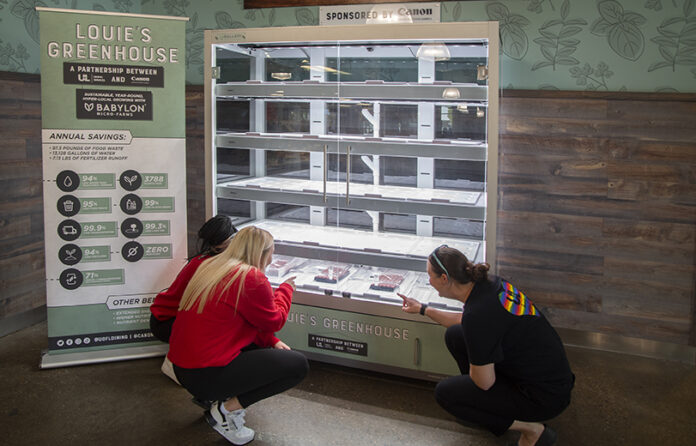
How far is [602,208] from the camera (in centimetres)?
390

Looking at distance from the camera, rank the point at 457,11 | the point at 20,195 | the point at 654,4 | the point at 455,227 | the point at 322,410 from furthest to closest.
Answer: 1. the point at 20,195
2. the point at 457,11
3. the point at 654,4
4. the point at 455,227
5. the point at 322,410

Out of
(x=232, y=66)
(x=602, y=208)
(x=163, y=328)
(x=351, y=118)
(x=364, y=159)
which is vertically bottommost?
(x=163, y=328)

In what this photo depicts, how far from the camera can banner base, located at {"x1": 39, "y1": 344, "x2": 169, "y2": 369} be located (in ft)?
11.9

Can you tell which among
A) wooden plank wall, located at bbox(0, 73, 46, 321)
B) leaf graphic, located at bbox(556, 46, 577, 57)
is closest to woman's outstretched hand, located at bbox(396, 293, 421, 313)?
leaf graphic, located at bbox(556, 46, 577, 57)

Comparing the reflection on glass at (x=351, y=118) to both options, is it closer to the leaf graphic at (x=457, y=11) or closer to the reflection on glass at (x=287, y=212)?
the reflection on glass at (x=287, y=212)

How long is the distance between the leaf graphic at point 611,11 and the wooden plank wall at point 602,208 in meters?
0.47

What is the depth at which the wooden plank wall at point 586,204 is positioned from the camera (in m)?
3.75

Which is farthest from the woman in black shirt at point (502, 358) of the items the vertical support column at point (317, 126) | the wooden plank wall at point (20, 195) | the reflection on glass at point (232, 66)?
the wooden plank wall at point (20, 195)

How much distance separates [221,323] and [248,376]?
0.95 feet

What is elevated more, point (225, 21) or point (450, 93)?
point (225, 21)

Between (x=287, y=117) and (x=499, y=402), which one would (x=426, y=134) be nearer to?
(x=287, y=117)

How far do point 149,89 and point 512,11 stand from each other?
94.3 inches

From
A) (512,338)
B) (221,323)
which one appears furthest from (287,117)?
(512,338)

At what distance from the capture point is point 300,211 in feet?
12.7
